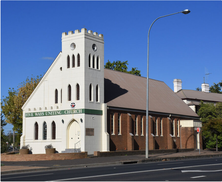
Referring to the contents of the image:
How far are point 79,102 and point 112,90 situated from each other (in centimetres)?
783

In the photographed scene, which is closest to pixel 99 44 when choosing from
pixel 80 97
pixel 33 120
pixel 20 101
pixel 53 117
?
pixel 80 97

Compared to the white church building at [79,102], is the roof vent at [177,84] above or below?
above

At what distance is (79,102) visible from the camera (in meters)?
36.7

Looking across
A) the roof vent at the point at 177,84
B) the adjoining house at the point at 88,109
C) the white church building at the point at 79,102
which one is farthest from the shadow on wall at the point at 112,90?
the roof vent at the point at 177,84

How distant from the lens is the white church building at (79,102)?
36562 mm

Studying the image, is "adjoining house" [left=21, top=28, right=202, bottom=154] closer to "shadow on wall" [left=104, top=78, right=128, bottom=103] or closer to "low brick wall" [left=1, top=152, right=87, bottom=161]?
"shadow on wall" [left=104, top=78, right=128, bottom=103]

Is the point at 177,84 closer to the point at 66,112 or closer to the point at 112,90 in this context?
the point at 112,90

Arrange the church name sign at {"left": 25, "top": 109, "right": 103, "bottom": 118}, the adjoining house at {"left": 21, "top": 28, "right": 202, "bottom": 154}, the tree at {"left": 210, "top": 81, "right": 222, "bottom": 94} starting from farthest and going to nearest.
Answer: the tree at {"left": 210, "top": 81, "right": 222, "bottom": 94} < the adjoining house at {"left": 21, "top": 28, "right": 202, "bottom": 154} < the church name sign at {"left": 25, "top": 109, "right": 103, "bottom": 118}

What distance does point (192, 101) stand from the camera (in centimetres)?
5884

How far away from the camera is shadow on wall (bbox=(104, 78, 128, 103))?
41.8m

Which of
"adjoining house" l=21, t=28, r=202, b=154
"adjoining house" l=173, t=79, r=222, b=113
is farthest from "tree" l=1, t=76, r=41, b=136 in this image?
"adjoining house" l=173, t=79, r=222, b=113

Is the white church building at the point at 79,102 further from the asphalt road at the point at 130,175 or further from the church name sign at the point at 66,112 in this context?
the asphalt road at the point at 130,175

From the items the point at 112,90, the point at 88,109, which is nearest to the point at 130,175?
the point at 88,109

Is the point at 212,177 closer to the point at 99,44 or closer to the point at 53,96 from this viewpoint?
the point at 99,44
